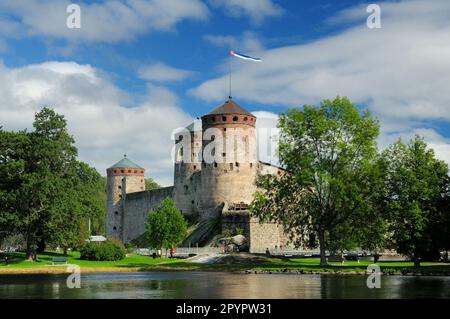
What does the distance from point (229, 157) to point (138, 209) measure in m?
23.4

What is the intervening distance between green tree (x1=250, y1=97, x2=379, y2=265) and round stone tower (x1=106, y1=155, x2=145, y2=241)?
57490 millimetres

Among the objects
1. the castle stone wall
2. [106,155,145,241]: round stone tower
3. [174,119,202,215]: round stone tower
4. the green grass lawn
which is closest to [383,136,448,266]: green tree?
the green grass lawn

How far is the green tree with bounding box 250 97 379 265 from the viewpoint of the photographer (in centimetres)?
5003

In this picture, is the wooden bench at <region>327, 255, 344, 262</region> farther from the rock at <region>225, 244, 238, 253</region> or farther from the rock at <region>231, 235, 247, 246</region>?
the rock at <region>231, 235, 247, 246</region>

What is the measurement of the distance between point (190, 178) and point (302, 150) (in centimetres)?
4277

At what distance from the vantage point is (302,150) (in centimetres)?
5212

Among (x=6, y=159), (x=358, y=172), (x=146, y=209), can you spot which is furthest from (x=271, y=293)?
(x=146, y=209)

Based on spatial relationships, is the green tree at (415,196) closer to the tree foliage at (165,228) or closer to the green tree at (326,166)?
the green tree at (326,166)

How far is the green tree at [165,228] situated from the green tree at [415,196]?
2675 cm

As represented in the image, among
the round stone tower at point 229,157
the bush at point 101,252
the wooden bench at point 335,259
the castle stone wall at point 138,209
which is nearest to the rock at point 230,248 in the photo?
the round stone tower at point 229,157

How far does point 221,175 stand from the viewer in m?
85.8

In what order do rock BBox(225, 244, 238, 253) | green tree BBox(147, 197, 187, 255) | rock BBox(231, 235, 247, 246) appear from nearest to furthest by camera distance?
green tree BBox(147, 197, 187, 255) → rock BBox(225, 244, 238, 253) → rock BBox(231, 235, 247, 246)

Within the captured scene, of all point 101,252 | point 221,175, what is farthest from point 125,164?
point 101,252
